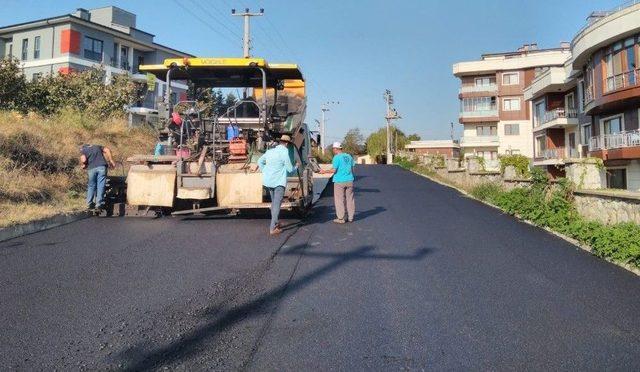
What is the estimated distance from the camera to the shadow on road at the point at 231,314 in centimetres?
357

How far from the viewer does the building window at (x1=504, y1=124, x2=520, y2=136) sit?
181 ft

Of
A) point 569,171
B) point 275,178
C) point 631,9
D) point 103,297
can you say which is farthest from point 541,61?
point 103,297

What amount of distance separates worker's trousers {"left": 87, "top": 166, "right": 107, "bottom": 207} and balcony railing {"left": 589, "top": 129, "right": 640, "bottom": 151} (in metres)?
24.8

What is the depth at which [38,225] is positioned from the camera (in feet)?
28.0

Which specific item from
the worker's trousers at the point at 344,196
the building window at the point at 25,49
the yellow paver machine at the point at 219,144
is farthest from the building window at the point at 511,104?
the worker's trousers at the point at 344,196

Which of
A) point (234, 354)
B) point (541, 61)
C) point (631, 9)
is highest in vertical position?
point (541, 61)

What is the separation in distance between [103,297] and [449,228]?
6450mm

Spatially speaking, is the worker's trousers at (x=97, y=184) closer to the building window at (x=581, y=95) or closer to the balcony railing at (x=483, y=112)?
the building window at (x=581, y=95)

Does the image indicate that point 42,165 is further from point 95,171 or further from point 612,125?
point 612,125

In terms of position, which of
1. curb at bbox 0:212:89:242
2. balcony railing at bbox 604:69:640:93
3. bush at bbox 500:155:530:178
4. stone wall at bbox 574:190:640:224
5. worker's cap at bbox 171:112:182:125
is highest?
balcony railing at bbox 604:69:640:93

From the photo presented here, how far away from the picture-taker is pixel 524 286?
560 centimetres

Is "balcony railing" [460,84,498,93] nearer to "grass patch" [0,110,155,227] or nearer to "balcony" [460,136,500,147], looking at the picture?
"balcony" [460,136,500,147]

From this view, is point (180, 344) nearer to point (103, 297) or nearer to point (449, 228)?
point (103, 297)

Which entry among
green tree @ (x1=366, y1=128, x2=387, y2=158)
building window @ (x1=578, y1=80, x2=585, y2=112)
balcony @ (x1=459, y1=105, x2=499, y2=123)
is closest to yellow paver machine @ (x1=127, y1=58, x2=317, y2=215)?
building window @ (x1=578, y1=80, x2=585, y2=112)
